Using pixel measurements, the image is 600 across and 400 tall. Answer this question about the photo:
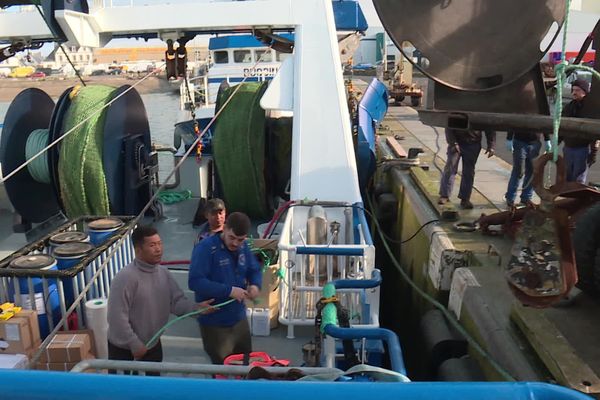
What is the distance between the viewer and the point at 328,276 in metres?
4.33

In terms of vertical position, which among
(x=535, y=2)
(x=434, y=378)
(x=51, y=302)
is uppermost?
(x=535, y=2)

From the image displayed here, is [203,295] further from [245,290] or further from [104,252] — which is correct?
[104,252]

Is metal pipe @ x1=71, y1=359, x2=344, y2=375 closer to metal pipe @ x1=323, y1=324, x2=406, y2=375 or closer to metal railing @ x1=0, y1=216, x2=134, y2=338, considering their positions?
metal pipe @ x1=323, y1=324, x2=406, y2=375

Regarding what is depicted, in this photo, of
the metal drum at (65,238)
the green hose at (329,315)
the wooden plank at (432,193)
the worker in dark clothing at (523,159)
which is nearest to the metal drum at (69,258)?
the metal drum at (65,238)

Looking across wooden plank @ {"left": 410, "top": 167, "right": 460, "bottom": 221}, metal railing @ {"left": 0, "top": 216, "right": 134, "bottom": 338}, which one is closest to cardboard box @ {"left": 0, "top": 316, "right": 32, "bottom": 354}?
metal railing @ {"left": 0, "top": 216, "right": 134, "bottom": 338}

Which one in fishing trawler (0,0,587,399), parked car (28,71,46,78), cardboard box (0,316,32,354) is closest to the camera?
cardboard box (0,316,32,354)

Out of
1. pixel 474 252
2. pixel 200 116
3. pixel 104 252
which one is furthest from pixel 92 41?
pixel 200 116

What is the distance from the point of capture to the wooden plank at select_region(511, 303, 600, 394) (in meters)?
2.33

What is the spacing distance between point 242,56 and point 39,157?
10.1m

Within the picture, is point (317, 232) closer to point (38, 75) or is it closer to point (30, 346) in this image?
point (30, 346)

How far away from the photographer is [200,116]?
13.5 meters

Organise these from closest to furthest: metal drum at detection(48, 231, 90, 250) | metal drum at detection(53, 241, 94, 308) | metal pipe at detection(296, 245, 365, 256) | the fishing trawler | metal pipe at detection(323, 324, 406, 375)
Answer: metal pipe at detection(323, 324, 406, 375), the fishing trawler, metal drum at detection(53, 241, 94, 308), metal pipe at detection(296, 245, 365, 256), metal drum at detection(48, 231, 90, 250)

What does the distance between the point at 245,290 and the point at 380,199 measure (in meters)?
4.45

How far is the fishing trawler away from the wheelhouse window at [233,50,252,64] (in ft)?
26.1
